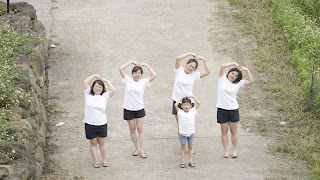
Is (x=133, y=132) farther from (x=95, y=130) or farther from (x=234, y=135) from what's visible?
(x=234, y=135)

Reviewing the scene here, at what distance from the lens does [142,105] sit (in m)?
11.2

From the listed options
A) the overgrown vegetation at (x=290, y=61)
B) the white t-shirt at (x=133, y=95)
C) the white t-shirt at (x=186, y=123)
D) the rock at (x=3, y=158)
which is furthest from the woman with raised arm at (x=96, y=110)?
the overgrown vegetation at (x=290, y=61)

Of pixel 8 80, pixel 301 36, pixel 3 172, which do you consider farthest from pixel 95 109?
→ pixel 301 36

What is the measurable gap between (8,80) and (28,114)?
0.66 metres

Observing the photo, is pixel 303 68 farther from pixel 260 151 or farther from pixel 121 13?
pixel 121 13

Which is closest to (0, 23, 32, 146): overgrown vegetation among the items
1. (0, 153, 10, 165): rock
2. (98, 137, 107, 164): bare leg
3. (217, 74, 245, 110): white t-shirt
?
(0, 153, 10, 165): rock

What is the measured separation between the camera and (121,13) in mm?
20125

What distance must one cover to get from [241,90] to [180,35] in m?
4.08

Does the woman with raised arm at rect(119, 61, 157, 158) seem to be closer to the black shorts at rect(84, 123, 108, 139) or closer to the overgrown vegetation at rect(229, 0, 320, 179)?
the black shorts at rect(84, 123, 108, 139)

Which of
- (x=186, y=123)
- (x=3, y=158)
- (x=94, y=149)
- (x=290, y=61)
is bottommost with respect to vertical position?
(x=94, y=149)

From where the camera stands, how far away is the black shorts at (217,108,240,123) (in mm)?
11227

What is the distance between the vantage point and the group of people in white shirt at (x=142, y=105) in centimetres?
1069

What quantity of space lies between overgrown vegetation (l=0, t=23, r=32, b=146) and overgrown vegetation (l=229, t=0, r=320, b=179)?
464 cm

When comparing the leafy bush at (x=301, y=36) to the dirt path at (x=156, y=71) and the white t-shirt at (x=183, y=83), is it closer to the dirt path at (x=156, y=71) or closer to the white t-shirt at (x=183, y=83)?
the dirt path at (x=156, y=71)
